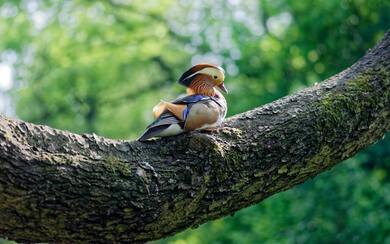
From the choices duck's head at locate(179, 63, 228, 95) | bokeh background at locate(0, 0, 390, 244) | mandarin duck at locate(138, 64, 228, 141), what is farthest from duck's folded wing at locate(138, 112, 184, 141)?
bokeh background at locate(0, 0, 390, 244)

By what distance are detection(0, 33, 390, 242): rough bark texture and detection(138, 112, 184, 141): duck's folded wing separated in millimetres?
30

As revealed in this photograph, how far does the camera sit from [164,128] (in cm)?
316

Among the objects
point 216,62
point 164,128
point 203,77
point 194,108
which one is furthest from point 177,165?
point 216,62

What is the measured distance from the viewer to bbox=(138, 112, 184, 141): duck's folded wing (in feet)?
10.3

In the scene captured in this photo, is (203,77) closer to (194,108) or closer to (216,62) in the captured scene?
(194,108)

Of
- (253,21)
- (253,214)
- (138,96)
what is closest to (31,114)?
(138,96)

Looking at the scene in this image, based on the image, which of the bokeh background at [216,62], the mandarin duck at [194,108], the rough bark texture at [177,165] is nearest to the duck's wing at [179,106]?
the mandarin duck at [194,108]

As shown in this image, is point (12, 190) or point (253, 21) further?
point (253, 21)

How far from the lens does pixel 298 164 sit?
3.35 m

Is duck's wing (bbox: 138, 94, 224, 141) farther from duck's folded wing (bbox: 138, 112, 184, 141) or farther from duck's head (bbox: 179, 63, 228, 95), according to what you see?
duck's head (bbox: 179, 63, 228, 95)

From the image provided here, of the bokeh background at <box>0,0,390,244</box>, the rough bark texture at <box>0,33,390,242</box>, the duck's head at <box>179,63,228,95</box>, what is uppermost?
the bokeh background at <box>0,0,390,244</box>

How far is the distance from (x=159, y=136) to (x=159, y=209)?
33 cm

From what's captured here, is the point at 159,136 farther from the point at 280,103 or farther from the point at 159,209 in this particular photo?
the point at 280,103

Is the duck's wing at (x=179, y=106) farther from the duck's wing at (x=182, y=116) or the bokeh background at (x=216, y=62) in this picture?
the bokeh background at (x=216, y=62)
